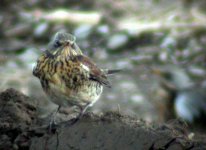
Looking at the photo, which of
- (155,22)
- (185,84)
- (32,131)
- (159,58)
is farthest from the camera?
(155,22)

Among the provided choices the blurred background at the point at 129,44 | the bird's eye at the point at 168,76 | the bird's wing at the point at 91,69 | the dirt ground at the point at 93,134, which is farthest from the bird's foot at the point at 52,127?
the bird's eye at the point at 168,76

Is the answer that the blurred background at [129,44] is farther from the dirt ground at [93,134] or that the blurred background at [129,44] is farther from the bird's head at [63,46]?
the dirt ground at [93,134]

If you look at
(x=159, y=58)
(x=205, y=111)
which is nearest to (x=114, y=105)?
(x=205, y=111)

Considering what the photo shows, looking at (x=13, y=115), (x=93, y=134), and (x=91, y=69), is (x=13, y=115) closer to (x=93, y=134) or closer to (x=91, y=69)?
(x=91, y=69)

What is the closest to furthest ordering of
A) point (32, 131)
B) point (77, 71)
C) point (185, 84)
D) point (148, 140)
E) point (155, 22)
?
1. point (148, 140)
2. point (32, 131)
3. point (77, 71)
4. point (185, 84)
5. point (155, 22)

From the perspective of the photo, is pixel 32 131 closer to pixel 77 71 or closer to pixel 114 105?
pixel 77 71

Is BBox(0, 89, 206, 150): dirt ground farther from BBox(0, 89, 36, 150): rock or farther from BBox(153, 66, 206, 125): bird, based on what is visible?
BBox(153, 66, 206, 125): bird

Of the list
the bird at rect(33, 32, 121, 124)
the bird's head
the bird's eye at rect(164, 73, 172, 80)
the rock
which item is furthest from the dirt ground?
the bird's eye at rect(164, 73, 172, 80)

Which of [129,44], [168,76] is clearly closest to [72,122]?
[168,76]

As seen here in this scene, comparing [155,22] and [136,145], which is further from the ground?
[155,22]
